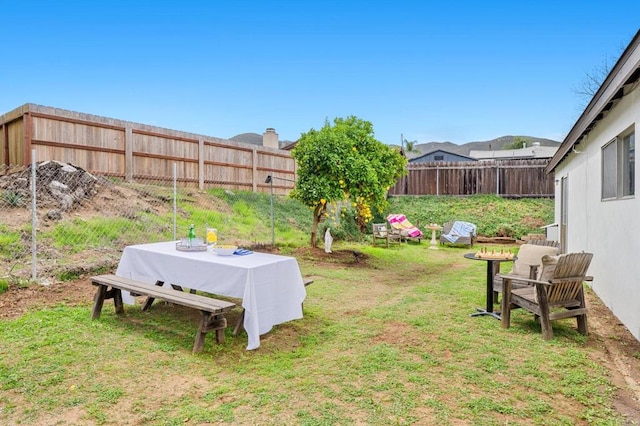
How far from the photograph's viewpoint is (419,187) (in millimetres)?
18922

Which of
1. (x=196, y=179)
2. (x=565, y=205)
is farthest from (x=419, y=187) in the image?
(x=196, y=179)

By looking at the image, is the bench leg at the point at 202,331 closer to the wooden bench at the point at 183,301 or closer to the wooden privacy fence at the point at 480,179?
the wooden bench at the point at 183,301

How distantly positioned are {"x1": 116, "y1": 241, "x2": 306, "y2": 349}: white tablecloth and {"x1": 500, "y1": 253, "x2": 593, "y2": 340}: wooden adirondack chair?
252 centimetres

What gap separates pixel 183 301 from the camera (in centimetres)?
370

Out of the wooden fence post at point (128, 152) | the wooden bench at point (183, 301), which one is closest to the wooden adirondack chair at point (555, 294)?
the wooden bench at point (183, 301)

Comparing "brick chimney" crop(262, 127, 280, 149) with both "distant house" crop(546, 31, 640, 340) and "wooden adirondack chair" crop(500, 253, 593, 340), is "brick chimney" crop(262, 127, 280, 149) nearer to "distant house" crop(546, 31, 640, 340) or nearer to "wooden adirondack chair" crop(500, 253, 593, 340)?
"distant house" crop(546, 31, 640, 340)

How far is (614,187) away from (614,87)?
152 centimetres

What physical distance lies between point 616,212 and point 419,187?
556 inches

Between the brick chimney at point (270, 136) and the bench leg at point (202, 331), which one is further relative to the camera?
the brick chimney at point (270, 136)

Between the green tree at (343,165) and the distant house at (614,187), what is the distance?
13.4ft

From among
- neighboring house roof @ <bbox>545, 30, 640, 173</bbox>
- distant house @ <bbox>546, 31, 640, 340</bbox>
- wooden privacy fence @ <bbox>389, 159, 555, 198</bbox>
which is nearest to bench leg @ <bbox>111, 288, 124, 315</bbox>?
distant house @ <bbox>546, 31, 640, 340</bbox>

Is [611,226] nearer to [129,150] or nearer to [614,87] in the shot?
[614,87]

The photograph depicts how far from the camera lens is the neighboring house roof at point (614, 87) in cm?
361

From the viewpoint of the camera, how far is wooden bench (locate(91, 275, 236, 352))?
359cm
